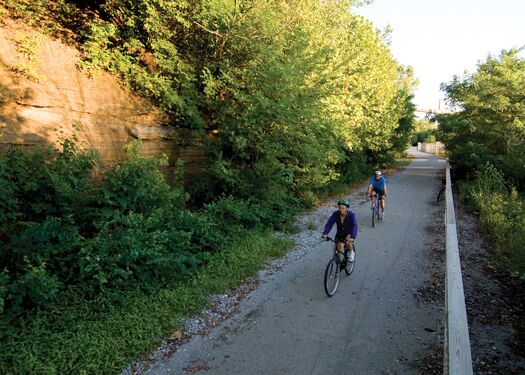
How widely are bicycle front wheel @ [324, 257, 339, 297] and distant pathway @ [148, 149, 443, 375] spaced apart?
0.15m

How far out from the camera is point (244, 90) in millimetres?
9367

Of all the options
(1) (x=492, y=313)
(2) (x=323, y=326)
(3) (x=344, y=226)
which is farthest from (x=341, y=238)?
(1) (x=492, y=313)

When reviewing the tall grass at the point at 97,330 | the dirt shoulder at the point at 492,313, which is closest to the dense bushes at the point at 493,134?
the dirt shoulder at the point at 492,313

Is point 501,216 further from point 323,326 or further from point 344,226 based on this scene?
point 323,326

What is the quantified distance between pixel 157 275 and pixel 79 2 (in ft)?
29.1

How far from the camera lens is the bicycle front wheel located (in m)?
6.02

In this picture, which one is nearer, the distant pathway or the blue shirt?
the distant pathway

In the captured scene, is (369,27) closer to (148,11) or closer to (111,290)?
(148,11)

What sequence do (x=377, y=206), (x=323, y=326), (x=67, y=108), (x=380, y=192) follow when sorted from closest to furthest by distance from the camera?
(x=323, y=326), (x=67, y=108), (x=380, y=192), (x=377, y=206)

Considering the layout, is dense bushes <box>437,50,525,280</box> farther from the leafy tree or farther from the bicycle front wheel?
the bicycle front wheel

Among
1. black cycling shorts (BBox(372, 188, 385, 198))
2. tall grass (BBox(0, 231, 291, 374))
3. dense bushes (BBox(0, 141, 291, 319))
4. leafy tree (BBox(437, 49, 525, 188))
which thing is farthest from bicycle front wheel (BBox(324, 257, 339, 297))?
leafy tree (BBox(437, 49, 525, 188))

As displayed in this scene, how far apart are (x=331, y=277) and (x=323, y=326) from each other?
4.31 feet

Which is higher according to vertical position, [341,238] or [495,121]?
[495,121]

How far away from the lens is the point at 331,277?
20.4ft
